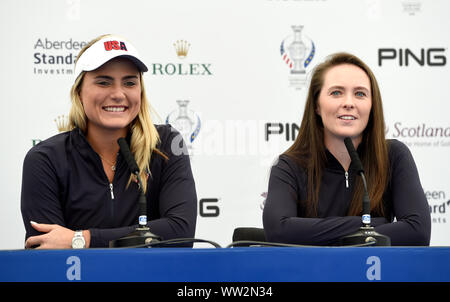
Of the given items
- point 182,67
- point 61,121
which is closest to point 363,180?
point 182,67

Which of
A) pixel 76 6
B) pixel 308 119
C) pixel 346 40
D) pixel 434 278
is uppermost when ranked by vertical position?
pixel 76 6

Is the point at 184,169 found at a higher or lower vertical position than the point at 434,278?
higher

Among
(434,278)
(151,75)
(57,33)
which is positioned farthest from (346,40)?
(434,278)

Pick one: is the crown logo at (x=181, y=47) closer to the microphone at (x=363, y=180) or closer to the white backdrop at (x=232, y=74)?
the white backdrop at (x=232, y=74)

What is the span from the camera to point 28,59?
12.2ft

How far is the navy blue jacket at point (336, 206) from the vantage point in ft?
6.48

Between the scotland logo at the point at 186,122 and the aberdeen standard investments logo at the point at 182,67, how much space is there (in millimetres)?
189

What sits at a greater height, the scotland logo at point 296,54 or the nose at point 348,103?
the scotland logo at point 296,54

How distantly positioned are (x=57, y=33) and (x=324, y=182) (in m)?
2.22

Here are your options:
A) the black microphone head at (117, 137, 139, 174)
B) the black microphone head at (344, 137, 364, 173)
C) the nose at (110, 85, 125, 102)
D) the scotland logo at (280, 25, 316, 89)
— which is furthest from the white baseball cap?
the scotland logo at (280, 25, 316, 89)

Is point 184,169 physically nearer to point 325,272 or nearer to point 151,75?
point 325,272

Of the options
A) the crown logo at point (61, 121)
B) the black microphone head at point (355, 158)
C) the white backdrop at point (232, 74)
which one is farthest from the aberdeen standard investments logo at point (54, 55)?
the black microphone head at point (355, 158)

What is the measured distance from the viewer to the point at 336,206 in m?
2.22

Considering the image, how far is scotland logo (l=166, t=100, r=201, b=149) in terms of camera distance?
3.71 metres
